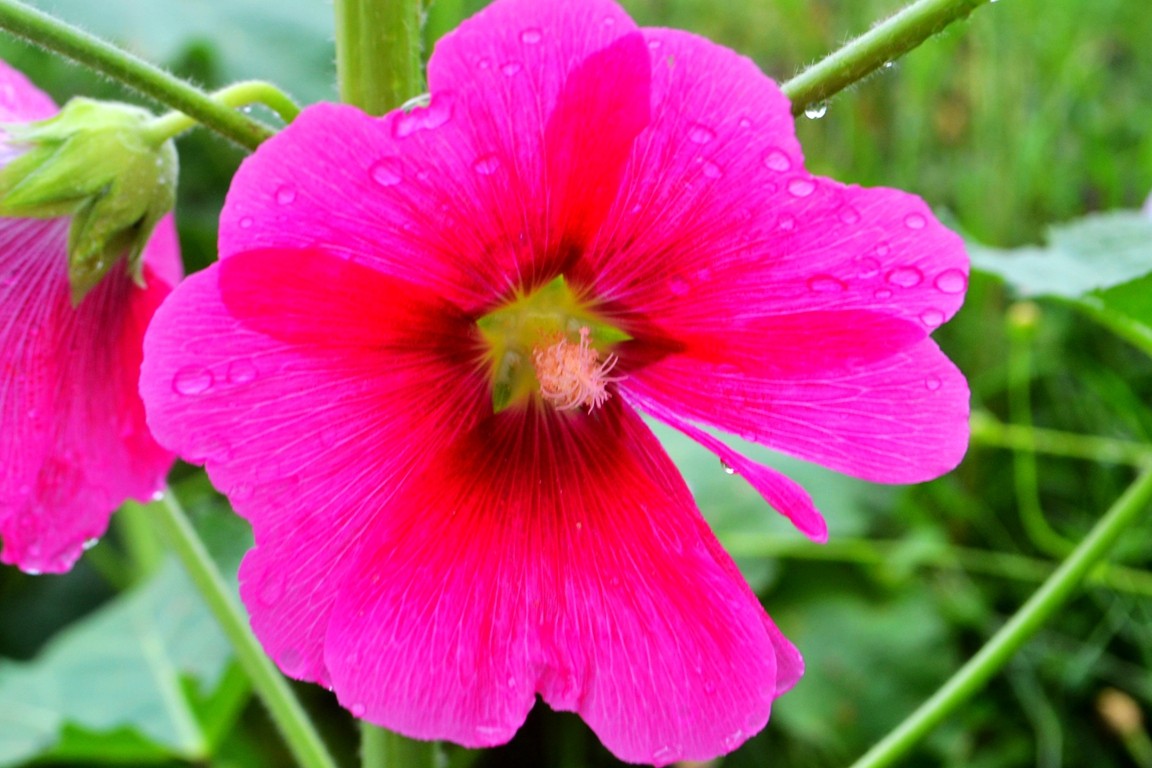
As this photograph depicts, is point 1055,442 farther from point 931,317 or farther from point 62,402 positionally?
point 62,402

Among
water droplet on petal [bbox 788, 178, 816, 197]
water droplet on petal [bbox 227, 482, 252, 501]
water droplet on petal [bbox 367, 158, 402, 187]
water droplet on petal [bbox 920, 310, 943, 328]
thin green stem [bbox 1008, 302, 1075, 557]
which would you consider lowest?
thin green stem [bbox 1008, 302, 1075, 557]

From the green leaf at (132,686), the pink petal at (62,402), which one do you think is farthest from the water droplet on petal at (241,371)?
the green leaf at (132,686)

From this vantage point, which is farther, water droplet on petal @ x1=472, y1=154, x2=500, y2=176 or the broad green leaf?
the broad green leaf

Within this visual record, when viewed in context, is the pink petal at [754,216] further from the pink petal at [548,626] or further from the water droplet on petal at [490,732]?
the water droplet on petal at [490,732]

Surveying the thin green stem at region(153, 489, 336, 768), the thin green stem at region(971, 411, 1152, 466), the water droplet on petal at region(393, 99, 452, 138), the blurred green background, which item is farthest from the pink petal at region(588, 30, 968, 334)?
the thin green stem at region(971, 411, 1152, 466)

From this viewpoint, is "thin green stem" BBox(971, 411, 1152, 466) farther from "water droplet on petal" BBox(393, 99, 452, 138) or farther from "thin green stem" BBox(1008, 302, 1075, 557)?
"water droplet on petal" BBox(393, 99, 452, 138)

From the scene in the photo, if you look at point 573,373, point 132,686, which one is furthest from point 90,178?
point 132,686
